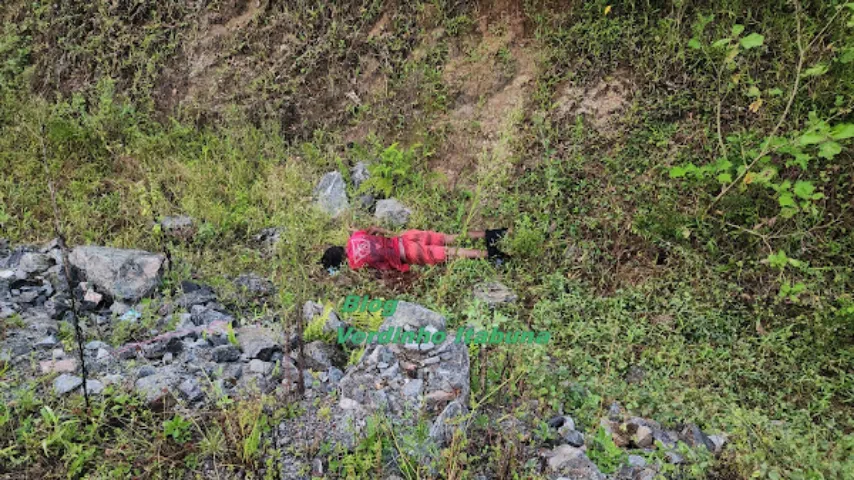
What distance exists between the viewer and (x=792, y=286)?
3.17m

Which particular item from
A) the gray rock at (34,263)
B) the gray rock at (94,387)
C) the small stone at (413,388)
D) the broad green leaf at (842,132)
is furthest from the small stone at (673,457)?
the gray rock at (34,263)

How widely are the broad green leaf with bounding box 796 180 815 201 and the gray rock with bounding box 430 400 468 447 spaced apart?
7.23 feet

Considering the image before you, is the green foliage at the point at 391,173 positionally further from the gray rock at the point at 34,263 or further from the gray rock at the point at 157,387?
the gray rock at the point at 157,387

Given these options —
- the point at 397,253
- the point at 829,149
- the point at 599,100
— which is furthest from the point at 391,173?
the point at 829,149

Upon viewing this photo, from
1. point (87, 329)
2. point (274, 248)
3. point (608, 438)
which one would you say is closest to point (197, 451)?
point (87, 329)

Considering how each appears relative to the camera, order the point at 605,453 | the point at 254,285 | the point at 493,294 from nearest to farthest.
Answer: the point at 605,453 → the point at 493,294 → the point at 254,285

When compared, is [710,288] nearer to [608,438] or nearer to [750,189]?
[750,189]

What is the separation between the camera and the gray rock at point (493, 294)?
3412mm

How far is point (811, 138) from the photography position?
2.99 m

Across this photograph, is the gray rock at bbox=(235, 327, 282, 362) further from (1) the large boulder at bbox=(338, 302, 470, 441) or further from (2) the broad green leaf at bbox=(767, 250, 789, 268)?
(2) the broad green leaf at bbox=(767, 250, 789, 268)

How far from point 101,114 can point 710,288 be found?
486 centimetres

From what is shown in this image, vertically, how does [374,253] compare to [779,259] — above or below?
below

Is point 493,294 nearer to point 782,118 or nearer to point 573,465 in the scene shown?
point 573,465

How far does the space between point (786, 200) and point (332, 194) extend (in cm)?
288
